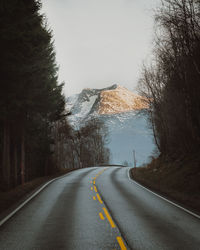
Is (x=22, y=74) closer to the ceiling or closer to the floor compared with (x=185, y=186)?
closer to the ceiling

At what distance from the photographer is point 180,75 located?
66.8ft

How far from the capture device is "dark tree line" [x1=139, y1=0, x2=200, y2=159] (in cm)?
1394

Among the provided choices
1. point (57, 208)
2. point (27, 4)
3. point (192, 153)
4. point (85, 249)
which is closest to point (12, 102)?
point (27, 4)

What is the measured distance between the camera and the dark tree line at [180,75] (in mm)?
13938

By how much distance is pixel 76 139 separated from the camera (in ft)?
193

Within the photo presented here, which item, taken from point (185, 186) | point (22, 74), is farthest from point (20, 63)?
point (185, 186)

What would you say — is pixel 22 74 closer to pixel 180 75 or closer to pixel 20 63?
pixel 20 63

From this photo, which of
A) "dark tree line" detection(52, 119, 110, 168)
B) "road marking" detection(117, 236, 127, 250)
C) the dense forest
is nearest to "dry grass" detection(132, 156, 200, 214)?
"road marking" detection(117, 236, 127, 250)

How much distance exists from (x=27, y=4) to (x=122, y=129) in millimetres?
154533

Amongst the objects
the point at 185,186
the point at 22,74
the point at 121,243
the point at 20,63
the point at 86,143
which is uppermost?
the point at 86,143

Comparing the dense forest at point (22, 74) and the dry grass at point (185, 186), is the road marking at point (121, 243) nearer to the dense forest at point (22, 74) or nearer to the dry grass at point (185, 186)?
the dry grass at point (185, 186)

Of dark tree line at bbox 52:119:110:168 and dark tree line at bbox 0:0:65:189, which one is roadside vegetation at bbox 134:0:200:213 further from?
dark tree line at bbox 52:119:110:168

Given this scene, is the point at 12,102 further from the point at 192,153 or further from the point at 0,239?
the point at 192,153

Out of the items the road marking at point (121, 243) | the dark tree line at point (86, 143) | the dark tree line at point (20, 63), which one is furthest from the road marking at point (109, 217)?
the dark tree line at point (86, 143)
